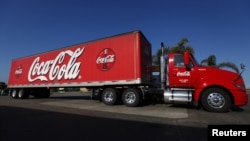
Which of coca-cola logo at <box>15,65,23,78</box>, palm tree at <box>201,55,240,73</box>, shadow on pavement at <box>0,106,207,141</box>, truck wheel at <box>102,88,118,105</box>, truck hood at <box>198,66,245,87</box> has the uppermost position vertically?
palm tree at <box>201,55,240,73</box>

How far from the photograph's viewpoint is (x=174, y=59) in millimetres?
11188

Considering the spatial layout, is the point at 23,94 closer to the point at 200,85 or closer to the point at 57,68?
the point at 57,68

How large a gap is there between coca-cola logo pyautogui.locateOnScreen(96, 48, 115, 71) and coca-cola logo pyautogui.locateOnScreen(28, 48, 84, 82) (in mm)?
1707

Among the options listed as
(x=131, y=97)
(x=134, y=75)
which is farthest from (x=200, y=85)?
(x=131, y=97)

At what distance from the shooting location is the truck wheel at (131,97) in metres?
11.8

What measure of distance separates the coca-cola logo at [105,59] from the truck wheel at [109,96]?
4.48 feet

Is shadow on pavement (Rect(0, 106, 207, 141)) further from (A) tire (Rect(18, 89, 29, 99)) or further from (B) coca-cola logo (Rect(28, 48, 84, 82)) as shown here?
(A) tire (Rect(18, 89, 29, 99))

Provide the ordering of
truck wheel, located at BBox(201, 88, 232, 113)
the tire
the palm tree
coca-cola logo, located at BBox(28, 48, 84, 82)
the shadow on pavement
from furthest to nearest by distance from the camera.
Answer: the palm tree, the tire, coca-cola logo, located at BBox(28, 48, 84, 82), truck wheel, located at BBox(201, 88, 232, 113), the shadow on pavement

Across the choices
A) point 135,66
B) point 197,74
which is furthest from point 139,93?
point 197,74

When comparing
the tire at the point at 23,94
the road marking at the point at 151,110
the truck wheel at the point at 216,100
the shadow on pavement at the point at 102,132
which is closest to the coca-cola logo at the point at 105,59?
the road marking at the point at 151,110

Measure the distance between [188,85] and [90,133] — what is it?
6.51 meters

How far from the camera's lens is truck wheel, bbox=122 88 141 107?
11.8 meters

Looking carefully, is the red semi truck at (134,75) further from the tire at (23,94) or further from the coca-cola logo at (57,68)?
the tire at (23,94)

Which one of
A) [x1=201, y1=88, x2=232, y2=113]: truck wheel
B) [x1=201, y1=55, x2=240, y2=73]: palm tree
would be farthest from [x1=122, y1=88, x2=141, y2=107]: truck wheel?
[x1=201, y1=55, x2=240, y2=73]: palm tree
